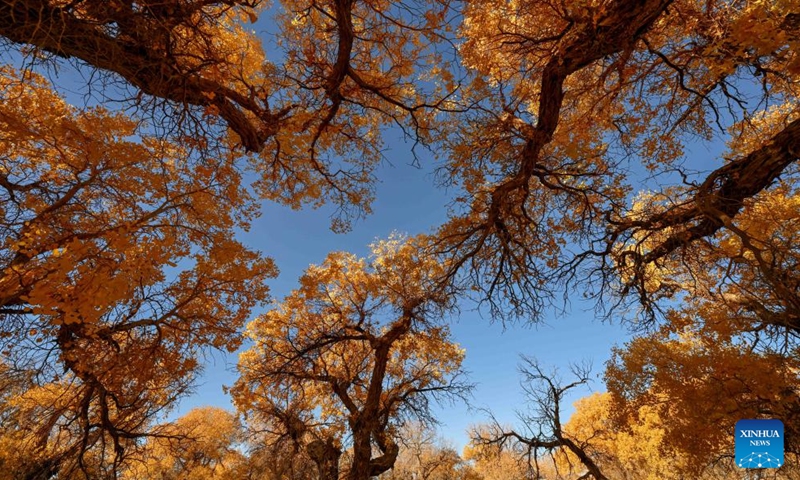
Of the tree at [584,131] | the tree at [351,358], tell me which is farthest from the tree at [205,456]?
the tree at [584,131]

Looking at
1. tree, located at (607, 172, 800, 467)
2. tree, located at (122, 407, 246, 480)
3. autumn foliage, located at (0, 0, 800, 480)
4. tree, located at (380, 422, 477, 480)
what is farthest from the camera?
tree, located at (122, 407, 246, 480)

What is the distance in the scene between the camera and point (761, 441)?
26.0 ft

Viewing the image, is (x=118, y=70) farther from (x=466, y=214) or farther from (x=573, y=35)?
(x=466, y=214)

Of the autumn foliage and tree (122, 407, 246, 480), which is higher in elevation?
the autumn foliage

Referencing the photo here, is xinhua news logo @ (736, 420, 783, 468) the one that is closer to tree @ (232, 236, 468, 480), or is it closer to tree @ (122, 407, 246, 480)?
tree @ (232, 236, 468, 480)

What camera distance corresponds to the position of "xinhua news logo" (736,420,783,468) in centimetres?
768

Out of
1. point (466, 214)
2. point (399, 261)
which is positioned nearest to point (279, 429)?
point (399, 261)

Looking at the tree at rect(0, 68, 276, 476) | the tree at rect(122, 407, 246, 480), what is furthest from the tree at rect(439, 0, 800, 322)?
the tree at rect(122, 407, 246, 480)

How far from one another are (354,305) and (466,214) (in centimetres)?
490

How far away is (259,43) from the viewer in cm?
933

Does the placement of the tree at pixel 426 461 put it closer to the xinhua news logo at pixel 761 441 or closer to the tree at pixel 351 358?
the tree at pixel 351 358

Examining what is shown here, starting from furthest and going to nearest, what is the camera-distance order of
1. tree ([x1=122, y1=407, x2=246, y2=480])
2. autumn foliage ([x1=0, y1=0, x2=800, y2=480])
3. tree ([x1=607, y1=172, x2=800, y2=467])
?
tree ([x1=122, y1=407, x2=246, y2=480])
tree ([x1=607, y1=172, x2=800, y2=467])
autumn foliage ([x1=0, y1=0, x2=800, y2=480])

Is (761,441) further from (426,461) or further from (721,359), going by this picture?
(426,461)

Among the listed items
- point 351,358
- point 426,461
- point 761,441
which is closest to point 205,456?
point 426,461
